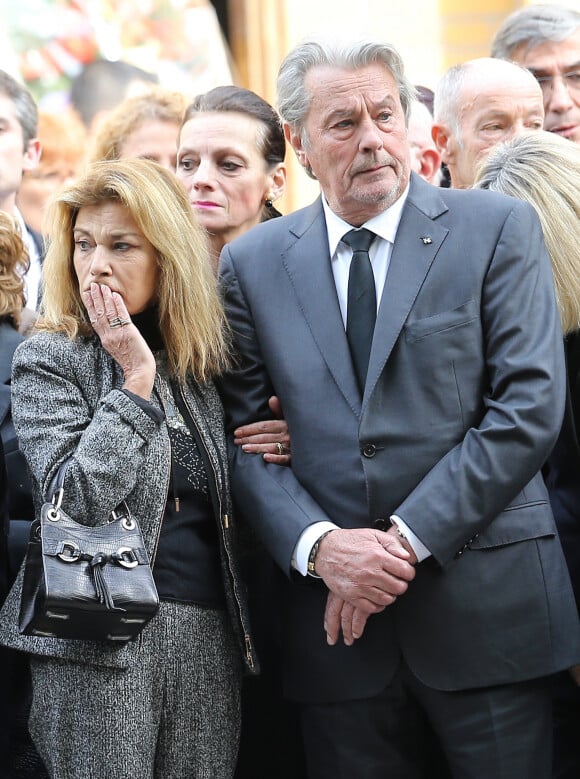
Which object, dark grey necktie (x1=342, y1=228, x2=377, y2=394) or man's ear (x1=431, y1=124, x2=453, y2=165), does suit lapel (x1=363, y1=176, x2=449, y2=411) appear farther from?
man's ear (x1=431, y1=124, x2=453, y2=165)

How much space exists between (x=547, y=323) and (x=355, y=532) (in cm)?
66

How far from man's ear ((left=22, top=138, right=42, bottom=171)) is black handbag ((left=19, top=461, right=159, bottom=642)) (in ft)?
7.56

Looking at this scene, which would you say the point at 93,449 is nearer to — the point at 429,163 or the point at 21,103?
the point at 429,163

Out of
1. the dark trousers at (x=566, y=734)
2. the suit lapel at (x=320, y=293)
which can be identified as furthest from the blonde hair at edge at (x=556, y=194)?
the dark trousers at (x=566, y=734)

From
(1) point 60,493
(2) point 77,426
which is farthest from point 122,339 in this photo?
(1) point 60,493

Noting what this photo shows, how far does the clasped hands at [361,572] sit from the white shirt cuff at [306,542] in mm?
26

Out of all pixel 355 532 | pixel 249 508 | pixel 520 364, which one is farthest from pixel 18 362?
pixel 520 364

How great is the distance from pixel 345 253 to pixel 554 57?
1.90 m

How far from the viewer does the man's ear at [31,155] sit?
15.3 feet

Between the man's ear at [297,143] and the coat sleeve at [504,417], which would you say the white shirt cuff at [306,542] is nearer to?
the coat sleeve at [504,417]

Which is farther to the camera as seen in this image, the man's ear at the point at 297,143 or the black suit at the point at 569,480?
the man's ear at the point at 297,143

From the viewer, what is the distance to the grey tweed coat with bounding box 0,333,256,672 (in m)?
2.75

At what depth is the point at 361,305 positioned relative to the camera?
2971mm

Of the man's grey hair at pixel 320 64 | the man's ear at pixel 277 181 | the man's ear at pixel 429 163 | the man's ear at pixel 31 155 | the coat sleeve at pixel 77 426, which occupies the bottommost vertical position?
the coat sleeve at pixel 77 426
